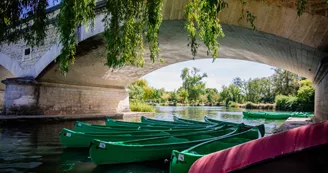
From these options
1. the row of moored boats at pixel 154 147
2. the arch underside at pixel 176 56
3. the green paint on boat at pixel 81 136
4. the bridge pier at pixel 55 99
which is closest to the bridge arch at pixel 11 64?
the bridge pier at pixel 55 99

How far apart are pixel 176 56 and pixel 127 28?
10.2 meters

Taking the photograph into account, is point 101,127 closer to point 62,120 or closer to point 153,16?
point 153,16

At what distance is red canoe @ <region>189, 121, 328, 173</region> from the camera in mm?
1707

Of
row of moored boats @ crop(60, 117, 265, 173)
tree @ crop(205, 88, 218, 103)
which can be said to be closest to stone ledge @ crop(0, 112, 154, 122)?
row of moored boats @ crop(60, 117, 265, 173)

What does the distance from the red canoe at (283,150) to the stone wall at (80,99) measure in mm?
12711

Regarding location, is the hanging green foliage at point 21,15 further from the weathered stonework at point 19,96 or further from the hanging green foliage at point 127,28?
the weathered stonework at point 19,96

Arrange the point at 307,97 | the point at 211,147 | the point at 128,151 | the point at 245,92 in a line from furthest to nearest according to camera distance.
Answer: the point at 245,92 → the point at 307,97 → the point at 128,151 → the point at 211,147

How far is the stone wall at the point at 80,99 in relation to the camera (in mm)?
13047

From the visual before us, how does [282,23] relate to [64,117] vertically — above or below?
above

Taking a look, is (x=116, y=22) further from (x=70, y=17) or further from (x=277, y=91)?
(x=277, y=91)

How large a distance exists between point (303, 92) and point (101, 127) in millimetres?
24994

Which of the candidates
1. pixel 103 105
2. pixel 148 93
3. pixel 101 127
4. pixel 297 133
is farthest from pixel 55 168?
pixel 148 93

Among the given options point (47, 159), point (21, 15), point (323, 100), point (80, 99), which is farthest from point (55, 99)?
point (323, 100)

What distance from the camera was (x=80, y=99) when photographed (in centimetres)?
1466
